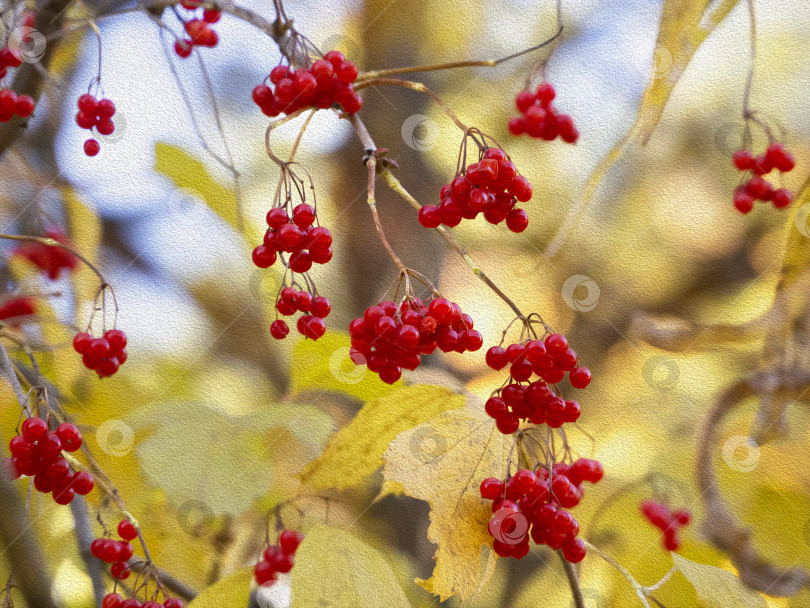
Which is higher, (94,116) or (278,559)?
(94,116)

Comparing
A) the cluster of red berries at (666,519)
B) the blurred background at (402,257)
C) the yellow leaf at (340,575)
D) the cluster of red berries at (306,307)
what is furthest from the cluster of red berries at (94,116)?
the cluster of red berries at (666,519)

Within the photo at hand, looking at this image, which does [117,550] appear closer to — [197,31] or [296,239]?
[296,239]

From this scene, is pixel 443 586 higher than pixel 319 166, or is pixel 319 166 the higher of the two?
pixel 319 166

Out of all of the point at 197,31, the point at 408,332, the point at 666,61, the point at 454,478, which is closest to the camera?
the point at 408,332

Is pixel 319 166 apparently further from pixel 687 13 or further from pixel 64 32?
pixel 687 13

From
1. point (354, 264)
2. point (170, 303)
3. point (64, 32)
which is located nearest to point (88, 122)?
point (64, 32)

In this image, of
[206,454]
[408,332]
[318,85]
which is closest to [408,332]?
[408,332]
